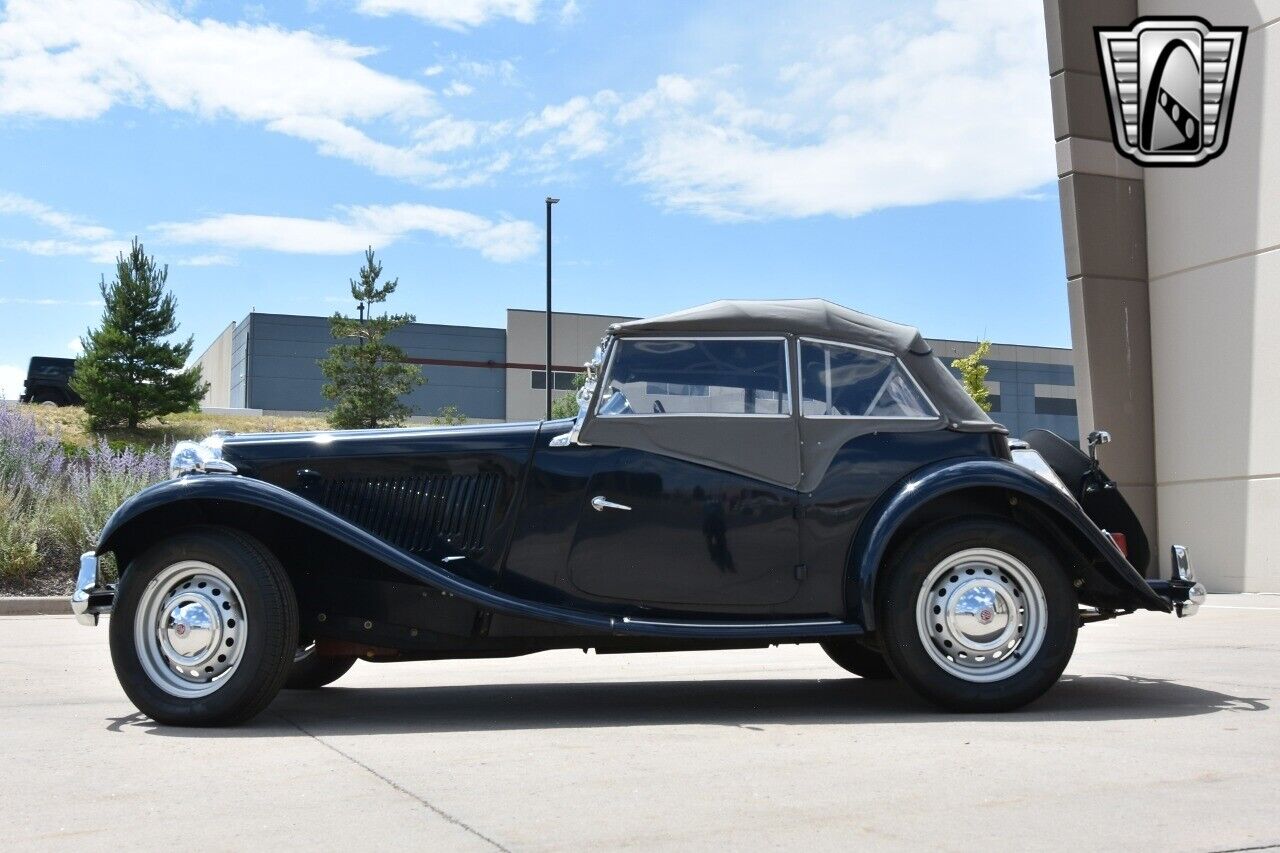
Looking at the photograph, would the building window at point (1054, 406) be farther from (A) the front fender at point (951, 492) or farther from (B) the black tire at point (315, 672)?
(B) the black tire at point (315, 672)

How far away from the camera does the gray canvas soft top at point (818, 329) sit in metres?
5.30

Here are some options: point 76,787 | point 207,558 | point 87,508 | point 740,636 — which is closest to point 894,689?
point 740,636

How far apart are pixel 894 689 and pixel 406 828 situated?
3.33 m

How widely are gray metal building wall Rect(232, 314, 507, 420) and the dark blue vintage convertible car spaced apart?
2064 inches

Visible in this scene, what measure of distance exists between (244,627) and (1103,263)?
43.9 ft

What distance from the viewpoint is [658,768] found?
3836 millimetres

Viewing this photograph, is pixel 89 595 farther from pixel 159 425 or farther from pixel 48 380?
pixel 48 380

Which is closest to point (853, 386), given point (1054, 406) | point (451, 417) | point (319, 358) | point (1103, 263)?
point (1103, 263)

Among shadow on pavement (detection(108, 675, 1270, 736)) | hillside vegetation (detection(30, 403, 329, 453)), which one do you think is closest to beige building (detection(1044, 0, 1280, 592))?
shadow on pavement (detection(108, 675, 1270, 736))

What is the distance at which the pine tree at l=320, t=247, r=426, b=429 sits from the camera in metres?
35.2

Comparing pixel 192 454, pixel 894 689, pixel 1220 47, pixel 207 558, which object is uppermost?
pixel 1220 47

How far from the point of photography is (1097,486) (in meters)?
5.80

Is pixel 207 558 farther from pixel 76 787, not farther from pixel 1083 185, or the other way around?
pixel 1083 185

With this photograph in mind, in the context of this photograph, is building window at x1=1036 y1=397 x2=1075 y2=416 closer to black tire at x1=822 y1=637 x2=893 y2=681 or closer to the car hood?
black tire at x1=822 y1=637 x2=893 y2=681
